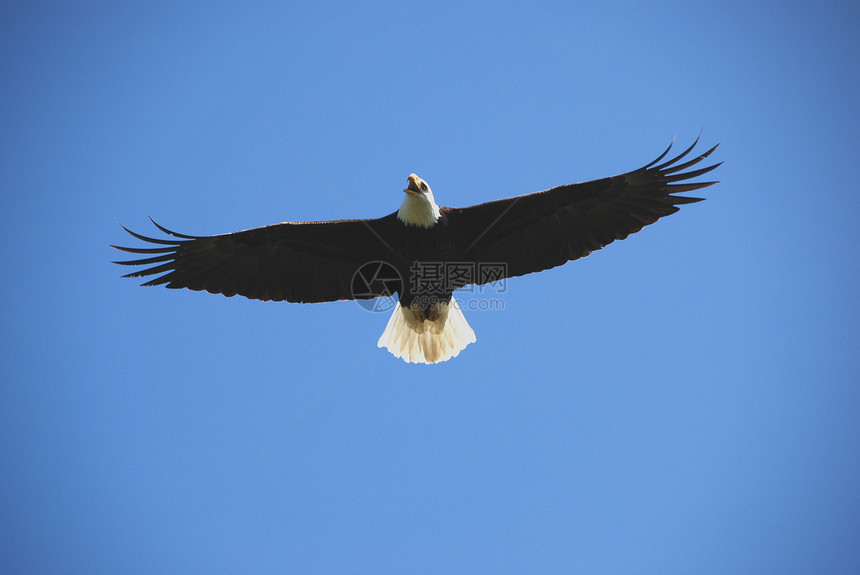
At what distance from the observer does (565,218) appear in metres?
5.57

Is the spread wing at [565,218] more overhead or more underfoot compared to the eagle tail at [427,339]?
more overhead

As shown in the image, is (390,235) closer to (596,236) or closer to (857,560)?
(596,236)

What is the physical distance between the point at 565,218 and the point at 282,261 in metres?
2.46

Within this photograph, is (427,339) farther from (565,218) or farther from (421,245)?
(565,218)

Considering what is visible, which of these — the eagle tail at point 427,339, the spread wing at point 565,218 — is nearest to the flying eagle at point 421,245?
the spread wing at point 565,218

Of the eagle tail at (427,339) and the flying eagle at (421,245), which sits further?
the eagle tail at (427,339)

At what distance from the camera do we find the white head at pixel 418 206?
5191mm

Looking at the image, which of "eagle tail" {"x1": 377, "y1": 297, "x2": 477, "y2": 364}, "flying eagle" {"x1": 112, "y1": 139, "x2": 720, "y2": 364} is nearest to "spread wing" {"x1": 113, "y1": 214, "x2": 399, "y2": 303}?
"flying eagle" {"x1": 112, "y1": 139, "x2": 720, "y2": 364}

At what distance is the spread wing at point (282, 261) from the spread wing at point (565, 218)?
0.79 m

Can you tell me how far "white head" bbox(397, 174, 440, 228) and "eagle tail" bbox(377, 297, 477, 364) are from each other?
4.04ft

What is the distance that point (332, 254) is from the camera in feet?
18.8

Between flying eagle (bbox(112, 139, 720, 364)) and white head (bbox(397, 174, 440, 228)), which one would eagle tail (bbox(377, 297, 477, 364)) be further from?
white head (bbox(397, 174, 440, 228))

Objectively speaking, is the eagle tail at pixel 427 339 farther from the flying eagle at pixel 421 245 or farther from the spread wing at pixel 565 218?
the spread wing at pixel 565 218

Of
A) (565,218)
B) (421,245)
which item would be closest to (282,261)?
(421,245)
